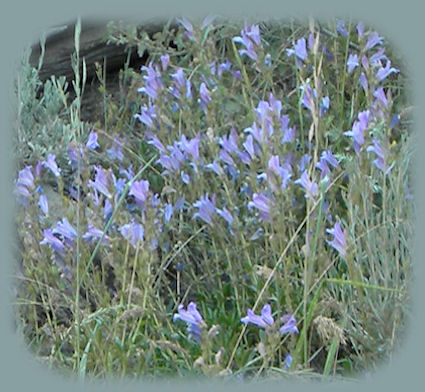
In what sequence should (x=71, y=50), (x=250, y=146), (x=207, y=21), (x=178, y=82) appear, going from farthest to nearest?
(x=71, y=50)
(x=207, y=21)
(x=178, y=82)
(x=250, y=146)

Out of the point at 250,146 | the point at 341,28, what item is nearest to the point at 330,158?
the point at 250,146

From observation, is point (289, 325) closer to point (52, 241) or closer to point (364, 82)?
point (52, 241)

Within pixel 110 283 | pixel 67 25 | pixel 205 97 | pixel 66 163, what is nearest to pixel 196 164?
pixel 205 97

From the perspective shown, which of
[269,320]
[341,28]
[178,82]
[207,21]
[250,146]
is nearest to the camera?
[269,320]

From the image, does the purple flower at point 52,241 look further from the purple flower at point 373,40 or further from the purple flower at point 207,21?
the purple flower at point 373,40

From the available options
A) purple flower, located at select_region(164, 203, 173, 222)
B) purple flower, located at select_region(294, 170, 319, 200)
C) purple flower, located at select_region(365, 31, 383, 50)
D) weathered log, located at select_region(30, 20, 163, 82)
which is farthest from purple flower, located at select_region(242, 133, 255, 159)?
weathered log, located at select_region(30, 20, 163, 82)

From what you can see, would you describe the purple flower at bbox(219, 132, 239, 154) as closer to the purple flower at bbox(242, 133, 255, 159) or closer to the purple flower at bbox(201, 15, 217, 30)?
the purple flower at bbox(242, 133, 255, 159)

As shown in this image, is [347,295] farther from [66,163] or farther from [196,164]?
[66,163]

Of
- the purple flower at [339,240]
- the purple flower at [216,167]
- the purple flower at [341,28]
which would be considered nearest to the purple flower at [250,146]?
the purple flower at [216,167]
